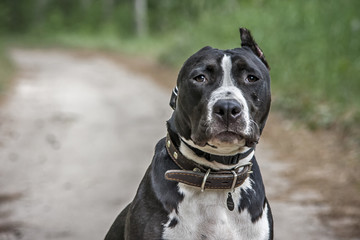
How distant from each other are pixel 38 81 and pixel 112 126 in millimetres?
6724

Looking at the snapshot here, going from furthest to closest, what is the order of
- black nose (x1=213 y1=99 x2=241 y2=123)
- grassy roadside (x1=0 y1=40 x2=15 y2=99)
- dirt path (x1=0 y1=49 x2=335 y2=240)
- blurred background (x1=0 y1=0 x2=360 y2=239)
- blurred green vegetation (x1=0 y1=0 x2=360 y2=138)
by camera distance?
1. grassy roadside (x1=0 y1=40 x2=15 y2=99)
2. blurred green vegetation (x1=0 y1=0 x2=360 y2=138)
3. blurred background (x1=0 y1=0 x2=360 y2=239)
4. dirt path (x1=0 y1=49 x2=335 y2=240)
5. black nose (x1=213 y1=99 x2=241 y2=123)

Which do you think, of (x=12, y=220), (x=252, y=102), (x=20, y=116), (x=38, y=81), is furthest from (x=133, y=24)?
(x=252, y=102)

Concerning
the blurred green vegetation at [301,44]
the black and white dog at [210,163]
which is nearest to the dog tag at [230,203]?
the black and white dog at [210,163]

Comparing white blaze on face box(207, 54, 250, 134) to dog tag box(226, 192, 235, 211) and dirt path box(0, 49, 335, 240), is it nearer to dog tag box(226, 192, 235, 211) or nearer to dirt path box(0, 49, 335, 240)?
dog tag box(226, 192, 235, 211)

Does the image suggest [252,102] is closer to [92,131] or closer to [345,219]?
[345,219]

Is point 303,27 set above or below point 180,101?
above

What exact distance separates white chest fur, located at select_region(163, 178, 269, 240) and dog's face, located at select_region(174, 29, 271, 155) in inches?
9.3

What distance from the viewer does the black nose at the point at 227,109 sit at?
7.98 ft

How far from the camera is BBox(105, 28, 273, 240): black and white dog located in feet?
8.16

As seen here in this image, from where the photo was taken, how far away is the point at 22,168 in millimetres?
6293

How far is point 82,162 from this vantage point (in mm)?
6574

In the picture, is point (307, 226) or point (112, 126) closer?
point (307, 226)

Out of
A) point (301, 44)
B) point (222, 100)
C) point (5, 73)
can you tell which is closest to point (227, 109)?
point (222, 100)

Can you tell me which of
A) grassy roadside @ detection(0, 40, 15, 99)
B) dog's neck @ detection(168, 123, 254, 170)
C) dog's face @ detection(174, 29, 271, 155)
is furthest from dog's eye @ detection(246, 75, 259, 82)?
grassy roadside @ detection(0, 40, 15, 99)
